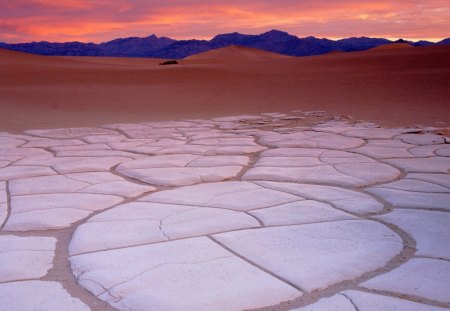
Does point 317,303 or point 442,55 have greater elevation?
point 442,55

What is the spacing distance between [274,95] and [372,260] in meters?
10.2

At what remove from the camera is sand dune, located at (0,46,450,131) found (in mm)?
8516

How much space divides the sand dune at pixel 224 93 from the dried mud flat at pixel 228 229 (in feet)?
12.3

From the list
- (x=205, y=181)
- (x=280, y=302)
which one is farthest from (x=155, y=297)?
(x=205, y=181)

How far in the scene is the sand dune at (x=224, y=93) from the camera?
8.52 m

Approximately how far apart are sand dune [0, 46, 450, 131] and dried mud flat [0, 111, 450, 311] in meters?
3.75

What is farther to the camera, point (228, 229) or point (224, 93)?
point (224, 93)

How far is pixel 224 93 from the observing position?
12586mm

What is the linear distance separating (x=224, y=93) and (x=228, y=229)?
10493 millimetres

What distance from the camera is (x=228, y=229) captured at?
227 cm

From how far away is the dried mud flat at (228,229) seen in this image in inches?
65.6

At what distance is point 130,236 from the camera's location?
2217mm

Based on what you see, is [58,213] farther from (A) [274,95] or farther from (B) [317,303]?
(A) [274,95]

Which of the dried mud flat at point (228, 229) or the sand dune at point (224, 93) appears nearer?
the dried mud flat at point (228, 229)
